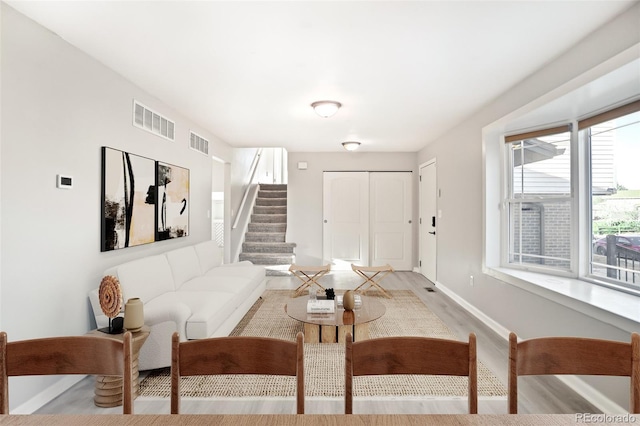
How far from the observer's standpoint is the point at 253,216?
7.94m

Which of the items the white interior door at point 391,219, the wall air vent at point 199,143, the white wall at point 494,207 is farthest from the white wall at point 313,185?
the wall air vent at point 199,143

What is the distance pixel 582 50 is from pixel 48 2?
3.42 metres

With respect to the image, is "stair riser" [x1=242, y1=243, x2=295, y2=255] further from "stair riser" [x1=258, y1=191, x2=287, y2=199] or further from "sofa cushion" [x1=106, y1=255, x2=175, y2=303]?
"sofa cushion" [x1=106, y1=255, x2=175, y2=303]

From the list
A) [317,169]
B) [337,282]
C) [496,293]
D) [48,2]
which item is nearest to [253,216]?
[317,169]

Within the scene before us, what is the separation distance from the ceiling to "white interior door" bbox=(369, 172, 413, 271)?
3.13 meters

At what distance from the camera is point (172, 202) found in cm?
406

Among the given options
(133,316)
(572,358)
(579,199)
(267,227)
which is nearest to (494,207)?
(579,199)

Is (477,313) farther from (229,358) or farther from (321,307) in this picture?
(229,358)

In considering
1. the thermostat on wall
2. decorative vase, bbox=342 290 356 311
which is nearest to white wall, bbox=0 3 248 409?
the thermostat on wall

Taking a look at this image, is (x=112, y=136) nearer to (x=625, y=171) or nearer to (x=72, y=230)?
(x=72, y=230)

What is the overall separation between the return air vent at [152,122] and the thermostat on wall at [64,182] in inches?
41.0

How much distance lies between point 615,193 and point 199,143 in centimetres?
479

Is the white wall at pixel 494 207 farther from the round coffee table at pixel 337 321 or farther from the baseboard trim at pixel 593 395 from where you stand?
the round coffee table at pixel 337 321

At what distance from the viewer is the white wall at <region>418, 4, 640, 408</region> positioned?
7.10ft
